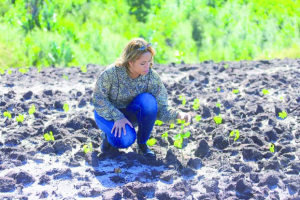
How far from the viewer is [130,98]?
12.8ft

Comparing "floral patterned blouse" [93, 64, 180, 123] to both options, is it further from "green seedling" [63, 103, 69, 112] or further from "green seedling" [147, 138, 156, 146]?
"green seedling" [63, 103, 69, 112]

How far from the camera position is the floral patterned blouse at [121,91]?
12.3 feet

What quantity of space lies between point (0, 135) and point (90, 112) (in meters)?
1.02

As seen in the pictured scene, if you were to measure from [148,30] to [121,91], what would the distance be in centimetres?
791

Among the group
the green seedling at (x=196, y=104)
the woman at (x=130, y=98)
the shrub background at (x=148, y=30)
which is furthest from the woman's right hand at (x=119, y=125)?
the shrub background at (x=148, y=30)

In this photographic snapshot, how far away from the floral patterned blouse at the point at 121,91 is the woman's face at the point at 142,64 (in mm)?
118

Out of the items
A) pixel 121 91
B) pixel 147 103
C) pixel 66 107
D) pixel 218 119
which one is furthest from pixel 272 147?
pixel 66 107

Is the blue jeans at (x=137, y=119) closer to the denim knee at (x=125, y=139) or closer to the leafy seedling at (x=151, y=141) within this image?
the denim knee at (x=125, y=139)

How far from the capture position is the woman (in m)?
3.63

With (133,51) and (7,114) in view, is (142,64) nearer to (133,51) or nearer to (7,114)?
(133,51)

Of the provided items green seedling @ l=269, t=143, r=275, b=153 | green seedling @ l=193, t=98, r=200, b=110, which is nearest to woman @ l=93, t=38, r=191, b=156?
green seedling @ l=269, t=143, r=275, b=153

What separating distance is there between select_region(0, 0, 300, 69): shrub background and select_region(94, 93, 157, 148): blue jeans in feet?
15.0

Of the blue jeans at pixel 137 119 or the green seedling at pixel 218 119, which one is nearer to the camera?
the blue jeans at pixel 137 119

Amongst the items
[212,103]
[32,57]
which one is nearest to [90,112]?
[212,103]
